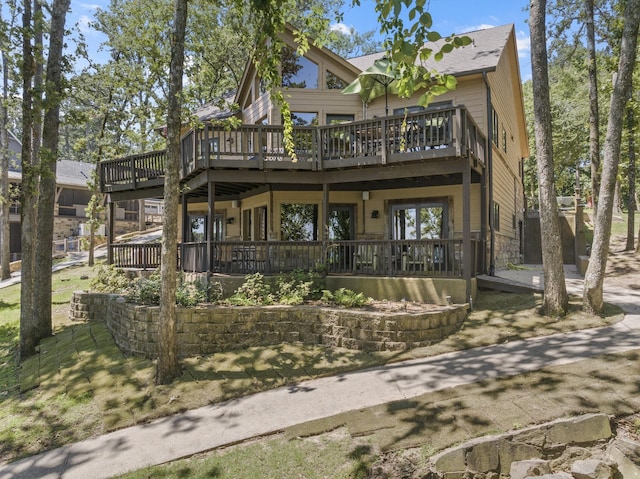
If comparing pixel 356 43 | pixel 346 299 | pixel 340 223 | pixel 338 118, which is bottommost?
pixel 346 299

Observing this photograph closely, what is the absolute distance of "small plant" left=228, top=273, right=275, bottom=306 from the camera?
855cm

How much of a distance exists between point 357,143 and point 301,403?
6.53 m

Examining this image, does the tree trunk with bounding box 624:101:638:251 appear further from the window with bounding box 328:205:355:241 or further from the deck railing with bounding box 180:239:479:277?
the window with bounding box 328:205:355:241

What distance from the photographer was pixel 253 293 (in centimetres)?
899

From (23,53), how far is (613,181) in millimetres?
13402

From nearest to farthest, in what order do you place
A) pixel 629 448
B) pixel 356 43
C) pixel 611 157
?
pixel 629 448, pixel 611 157, pixel 356 43

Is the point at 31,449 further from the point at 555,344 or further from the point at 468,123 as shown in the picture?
the point at 468,123

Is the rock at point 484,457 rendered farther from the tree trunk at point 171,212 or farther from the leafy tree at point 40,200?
the leafy tree at point 40,200

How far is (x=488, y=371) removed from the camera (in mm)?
5676

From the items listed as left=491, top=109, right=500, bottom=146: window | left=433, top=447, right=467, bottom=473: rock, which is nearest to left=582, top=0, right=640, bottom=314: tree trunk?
left=491, top=109, right=500, bottom=146: window

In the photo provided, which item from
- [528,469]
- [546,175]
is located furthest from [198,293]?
[546,175]

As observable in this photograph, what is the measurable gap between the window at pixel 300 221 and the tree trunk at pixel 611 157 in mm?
7923

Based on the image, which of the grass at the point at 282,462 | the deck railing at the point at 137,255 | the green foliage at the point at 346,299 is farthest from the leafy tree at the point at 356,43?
the grass at the point at 282,462

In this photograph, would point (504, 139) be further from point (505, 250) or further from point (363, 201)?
point (363, 201)
